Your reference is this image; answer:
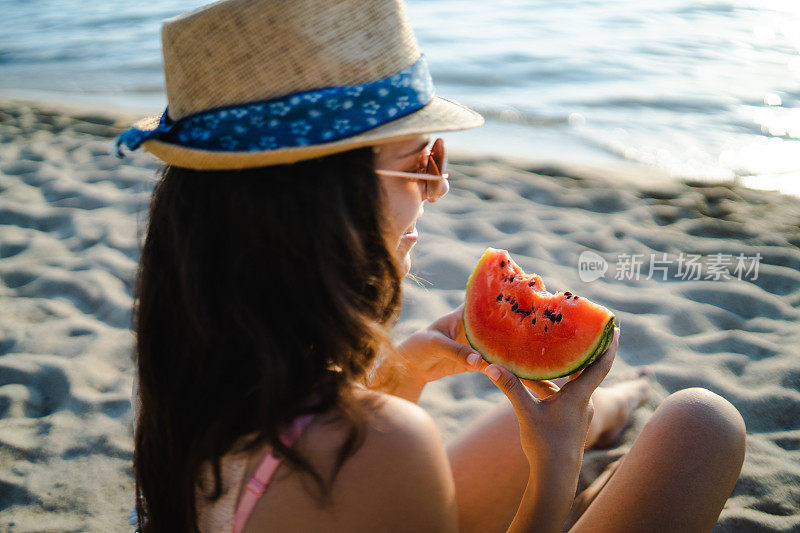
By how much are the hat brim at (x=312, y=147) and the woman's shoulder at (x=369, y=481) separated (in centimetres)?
55

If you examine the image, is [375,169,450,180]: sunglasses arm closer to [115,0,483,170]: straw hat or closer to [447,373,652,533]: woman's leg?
[115,0,483,170]: straw hat

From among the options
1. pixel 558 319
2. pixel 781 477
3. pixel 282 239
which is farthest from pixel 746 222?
pixel 282 239

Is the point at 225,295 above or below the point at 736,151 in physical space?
above

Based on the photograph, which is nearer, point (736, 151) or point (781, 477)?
point (781, 477)

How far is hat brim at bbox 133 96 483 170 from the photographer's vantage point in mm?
1329

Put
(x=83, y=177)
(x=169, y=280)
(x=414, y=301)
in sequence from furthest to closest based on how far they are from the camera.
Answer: (x=83, y=177)
(x=414, y=301)
(x=169, y=280)

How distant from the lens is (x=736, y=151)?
6172mm

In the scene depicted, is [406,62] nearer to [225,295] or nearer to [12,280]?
[225,295]

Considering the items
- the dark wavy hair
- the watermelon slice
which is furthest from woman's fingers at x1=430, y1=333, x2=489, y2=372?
the dark wavy hair

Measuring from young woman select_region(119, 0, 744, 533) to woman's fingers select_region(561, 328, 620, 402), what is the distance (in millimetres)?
533

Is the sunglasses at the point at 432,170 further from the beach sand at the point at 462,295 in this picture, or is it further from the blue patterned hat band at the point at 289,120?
the beach sand at the point at 462,295

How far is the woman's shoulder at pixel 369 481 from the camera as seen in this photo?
131 centimetres

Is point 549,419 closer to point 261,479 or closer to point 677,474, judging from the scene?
point 677,474

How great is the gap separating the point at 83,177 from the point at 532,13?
408 inches
